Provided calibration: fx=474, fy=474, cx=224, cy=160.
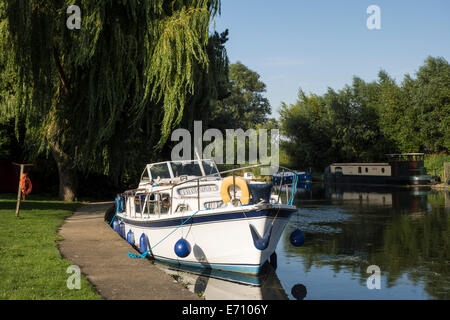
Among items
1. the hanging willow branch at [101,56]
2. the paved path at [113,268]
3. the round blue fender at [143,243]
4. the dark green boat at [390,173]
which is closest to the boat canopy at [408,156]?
the dark green boat at [390,173]

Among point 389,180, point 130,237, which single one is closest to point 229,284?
point 130,237

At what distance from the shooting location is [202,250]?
39.2ft

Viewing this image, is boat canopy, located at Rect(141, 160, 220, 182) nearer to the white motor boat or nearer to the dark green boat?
the white motor boat

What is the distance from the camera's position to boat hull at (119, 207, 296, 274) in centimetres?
1104

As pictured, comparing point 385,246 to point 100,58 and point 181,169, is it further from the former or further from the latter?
point 100,58

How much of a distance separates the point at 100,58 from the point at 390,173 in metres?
38.1

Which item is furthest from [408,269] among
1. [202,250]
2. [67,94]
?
[67,94]

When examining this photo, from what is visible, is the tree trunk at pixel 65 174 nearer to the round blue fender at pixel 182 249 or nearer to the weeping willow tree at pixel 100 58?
the weeping willow tree at pixel 100 58

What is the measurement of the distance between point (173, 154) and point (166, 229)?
11102mm

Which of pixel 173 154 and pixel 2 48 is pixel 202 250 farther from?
pixel 173 154

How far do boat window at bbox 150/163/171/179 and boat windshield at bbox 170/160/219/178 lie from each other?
0.23 metres

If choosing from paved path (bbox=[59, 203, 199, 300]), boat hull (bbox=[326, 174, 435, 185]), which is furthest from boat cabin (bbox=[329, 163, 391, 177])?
paved path (bbox=[59, 203, 199, 300])

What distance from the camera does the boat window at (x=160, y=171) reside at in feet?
51.3

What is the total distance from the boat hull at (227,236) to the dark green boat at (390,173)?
37.9m
